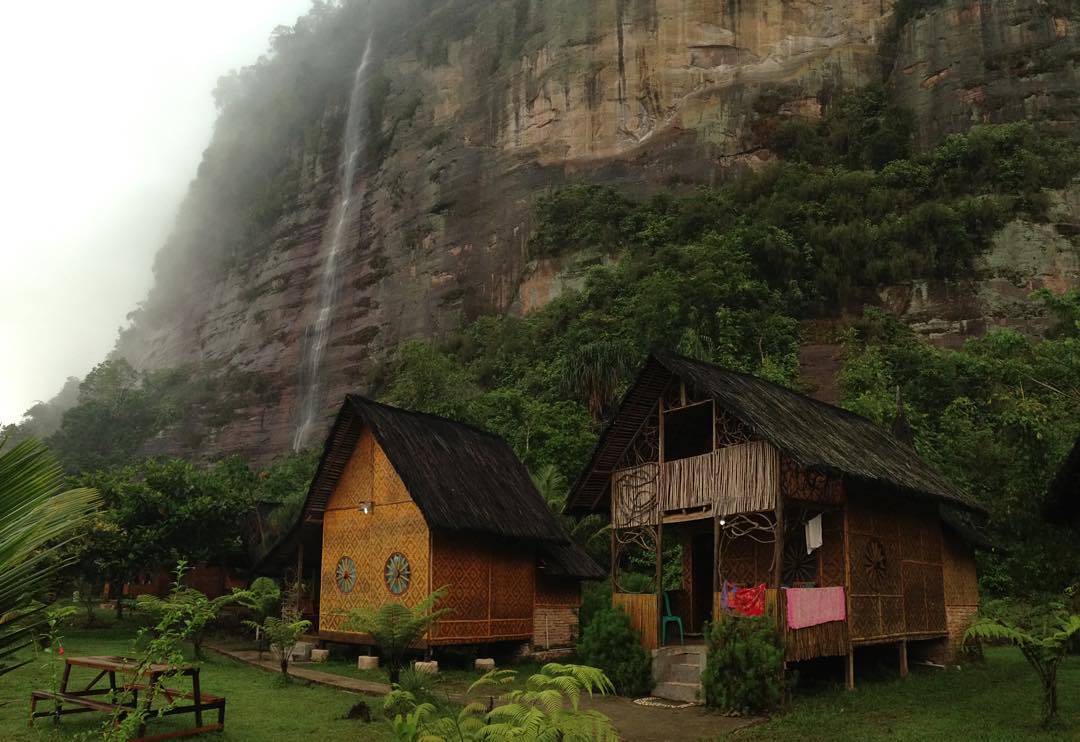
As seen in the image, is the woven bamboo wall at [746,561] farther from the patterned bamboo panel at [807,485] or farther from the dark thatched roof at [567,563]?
the dark thatched roof at [567,563]

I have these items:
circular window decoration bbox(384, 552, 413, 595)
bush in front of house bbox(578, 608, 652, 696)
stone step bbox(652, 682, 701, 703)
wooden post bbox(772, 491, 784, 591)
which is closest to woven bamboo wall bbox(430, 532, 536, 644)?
circular window decoration bbox(384, 552, 413, 595)

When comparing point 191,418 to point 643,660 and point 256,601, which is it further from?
point 643,660

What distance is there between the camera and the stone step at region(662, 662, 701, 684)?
13.5m

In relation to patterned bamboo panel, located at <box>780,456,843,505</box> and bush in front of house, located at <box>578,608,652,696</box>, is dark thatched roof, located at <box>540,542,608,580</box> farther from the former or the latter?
patterned bamboo panel, located at <box>780,456,843,505</box>

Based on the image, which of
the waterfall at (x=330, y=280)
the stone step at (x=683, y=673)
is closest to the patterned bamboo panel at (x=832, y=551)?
the stone step at (x=683, y=673)

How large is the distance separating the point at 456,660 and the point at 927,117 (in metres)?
38.4

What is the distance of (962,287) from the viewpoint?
35844 mm

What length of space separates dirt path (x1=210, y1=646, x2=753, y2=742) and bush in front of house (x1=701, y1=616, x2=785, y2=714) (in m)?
0.32

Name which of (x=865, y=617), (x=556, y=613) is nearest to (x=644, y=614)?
(x=865, y=617)

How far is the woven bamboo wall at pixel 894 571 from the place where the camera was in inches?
565

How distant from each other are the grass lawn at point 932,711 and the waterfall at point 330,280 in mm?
42962

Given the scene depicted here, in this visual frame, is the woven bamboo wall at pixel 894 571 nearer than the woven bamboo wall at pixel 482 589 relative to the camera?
Yes

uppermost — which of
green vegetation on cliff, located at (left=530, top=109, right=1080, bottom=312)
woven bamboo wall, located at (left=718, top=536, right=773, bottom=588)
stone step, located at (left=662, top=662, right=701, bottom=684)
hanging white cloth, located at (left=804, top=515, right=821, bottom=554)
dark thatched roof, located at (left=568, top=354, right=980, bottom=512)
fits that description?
green vegetation on cliff, located at (left=530, top=109, right=1080, bottom=312)

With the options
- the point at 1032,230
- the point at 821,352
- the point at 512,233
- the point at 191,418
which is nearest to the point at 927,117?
the point at 1032,230
